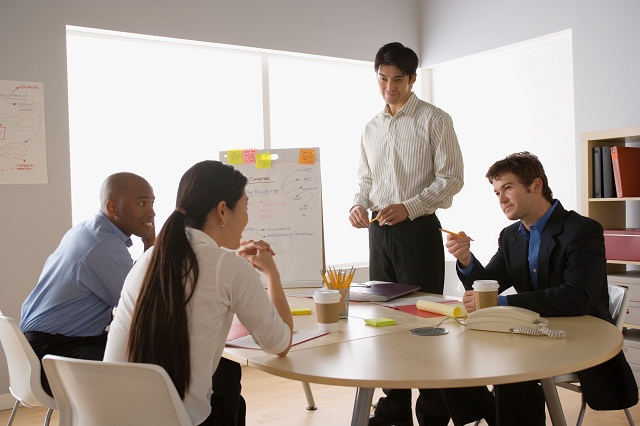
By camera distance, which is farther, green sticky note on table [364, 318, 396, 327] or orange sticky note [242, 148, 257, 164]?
orange sticky note [242, 148, 257, 164]

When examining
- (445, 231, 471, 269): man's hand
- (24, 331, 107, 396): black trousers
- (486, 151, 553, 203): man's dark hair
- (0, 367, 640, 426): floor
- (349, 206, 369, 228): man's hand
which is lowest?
(0, 367, 640, 426): floor

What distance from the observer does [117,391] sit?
4.89 feet

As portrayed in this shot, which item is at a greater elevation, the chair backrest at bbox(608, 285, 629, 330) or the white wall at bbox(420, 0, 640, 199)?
the white wall at bbox(420, 0, 640, 199)

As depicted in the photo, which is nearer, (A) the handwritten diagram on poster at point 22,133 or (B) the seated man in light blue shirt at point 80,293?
(B) the seated man in light blue shirt at point 80,293

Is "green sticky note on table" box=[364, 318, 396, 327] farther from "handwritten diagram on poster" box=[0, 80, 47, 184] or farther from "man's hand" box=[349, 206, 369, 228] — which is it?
"handwritten diagram on poster" box=[0, 80, 47, 184]

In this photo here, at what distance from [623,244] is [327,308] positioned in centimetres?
253

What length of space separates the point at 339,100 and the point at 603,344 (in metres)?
4.04

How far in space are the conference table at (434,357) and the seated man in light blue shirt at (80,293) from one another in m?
0.85

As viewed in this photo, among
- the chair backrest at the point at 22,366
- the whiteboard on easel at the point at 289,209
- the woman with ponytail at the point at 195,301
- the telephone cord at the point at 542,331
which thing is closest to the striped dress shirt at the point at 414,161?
the whiteboard on easel at the point at 289,209

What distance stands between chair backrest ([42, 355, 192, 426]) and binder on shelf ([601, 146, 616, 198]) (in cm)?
320

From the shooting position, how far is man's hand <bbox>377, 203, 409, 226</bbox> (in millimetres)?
3039

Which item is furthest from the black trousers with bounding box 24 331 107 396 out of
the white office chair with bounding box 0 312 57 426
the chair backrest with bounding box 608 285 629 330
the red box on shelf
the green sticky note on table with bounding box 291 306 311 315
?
the red box on shelf

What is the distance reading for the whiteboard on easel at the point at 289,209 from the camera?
3205 mm

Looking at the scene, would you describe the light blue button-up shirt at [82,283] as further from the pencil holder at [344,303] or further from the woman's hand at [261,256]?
the pencil holder at [344,303]
